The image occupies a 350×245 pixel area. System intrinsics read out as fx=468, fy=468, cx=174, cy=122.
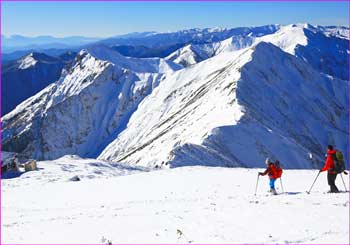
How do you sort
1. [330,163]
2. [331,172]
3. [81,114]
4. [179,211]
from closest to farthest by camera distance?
[179,211] < [331,172] < [330,163] < [81,114]

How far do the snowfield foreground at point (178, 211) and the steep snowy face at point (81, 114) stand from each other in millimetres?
104782

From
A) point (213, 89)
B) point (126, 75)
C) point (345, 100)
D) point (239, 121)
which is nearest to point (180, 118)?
point (213, 89)

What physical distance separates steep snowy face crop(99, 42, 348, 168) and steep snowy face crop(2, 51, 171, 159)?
7.94m

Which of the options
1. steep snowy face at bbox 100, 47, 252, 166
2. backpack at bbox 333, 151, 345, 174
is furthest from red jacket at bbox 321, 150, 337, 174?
steep snowy face at bbox 100, 47, 252, 166

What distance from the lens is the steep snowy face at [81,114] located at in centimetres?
13850

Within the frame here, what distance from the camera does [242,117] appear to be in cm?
7019

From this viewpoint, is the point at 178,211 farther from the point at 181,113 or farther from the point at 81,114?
the point at 81,114

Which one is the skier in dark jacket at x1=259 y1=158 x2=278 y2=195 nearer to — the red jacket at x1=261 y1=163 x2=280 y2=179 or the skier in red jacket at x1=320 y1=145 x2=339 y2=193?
the red jacket at x1=261 y1=163 x2=280 y2=179

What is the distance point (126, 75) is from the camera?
6289 inches

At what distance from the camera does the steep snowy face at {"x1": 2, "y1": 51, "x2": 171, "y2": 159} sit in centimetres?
13850

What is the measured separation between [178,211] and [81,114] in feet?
441

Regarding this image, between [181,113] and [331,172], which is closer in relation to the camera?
[331,172]

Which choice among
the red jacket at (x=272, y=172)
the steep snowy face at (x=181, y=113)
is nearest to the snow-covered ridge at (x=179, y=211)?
the red jacket at (x=272, y=172)

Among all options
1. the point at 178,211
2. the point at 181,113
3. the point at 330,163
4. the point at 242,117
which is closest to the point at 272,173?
the point at 330,163
